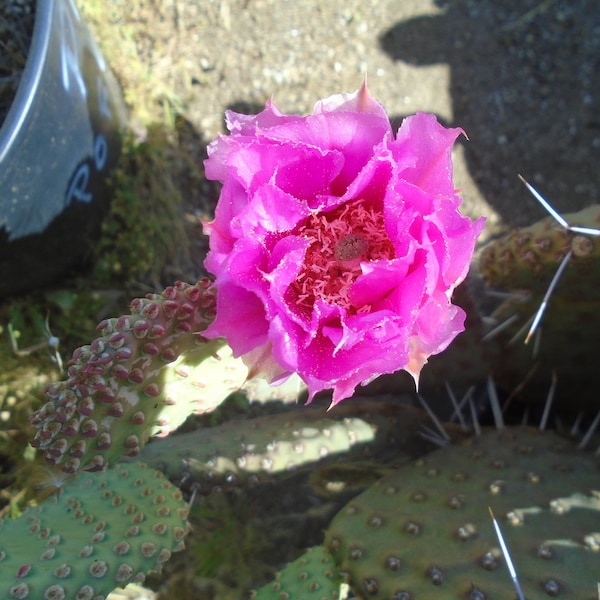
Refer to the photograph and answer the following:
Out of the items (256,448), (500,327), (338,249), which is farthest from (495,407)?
(338,249)

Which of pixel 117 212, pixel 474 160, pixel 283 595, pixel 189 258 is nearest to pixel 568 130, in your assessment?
pixel 474 160

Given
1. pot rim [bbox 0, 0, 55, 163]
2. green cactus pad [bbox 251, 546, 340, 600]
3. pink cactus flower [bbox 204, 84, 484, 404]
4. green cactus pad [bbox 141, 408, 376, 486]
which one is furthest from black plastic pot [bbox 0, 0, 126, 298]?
green cactus pad [bbox 251, 546, 340, 600]

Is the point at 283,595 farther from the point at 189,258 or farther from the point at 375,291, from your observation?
the point at 189,258

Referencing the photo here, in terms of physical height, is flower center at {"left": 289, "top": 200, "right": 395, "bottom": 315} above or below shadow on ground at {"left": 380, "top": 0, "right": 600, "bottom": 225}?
above

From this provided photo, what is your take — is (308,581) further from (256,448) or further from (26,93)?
(26,93)

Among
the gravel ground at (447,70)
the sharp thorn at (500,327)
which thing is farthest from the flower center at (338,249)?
the gravel ground at (447,70)

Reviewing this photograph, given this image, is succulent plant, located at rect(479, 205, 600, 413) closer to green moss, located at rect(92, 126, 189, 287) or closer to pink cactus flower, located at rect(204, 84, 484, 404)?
pink cactus flower, located at rect(204, 84, 484, 404)

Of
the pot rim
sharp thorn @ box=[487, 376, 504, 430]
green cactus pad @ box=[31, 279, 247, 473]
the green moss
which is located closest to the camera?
green cactus pad @ box=[31, 279, 247, 473]

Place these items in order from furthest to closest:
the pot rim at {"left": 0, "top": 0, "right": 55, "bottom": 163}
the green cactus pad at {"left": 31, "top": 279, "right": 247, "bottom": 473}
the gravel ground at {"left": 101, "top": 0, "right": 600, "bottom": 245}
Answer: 1. the gravel ground at {"left": 101, "top": 0, "right": 600, "bottom": 245}
2. the pot rim at {"left": 0, "top": 0, "right": 55, "bottom": 163}
3. the green cactus pad at {"left": 31, "top": 279, "right": 247, "bottom": 473}
